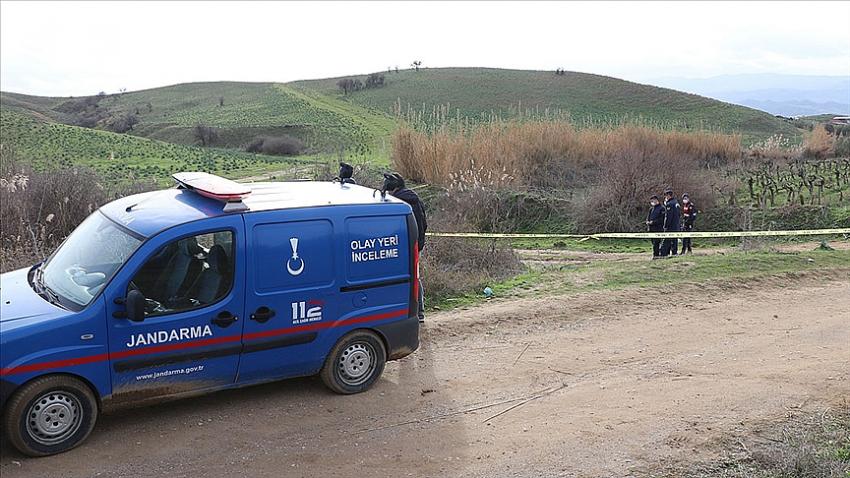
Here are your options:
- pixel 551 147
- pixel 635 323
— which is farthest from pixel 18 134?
pixel 635 323

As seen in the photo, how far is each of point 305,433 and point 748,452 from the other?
3445 millimetres

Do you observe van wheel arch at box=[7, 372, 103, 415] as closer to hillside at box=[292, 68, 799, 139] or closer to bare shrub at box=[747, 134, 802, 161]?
bare shrub at box=[747, 134, 802, 161]

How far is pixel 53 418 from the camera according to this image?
17.0 ft

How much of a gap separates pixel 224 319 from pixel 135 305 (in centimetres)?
73

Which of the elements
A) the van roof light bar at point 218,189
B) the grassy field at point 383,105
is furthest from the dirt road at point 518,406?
the grassy field at point 383,105

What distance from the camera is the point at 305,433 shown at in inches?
227

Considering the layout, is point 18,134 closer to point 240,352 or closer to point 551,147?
point 551,147

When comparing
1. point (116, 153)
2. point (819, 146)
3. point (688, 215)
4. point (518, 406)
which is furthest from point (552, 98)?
point (518, 406)

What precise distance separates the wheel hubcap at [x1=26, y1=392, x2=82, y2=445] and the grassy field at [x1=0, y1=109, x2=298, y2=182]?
26929mm

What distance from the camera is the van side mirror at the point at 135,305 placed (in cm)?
520

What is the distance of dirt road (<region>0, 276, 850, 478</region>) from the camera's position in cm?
534

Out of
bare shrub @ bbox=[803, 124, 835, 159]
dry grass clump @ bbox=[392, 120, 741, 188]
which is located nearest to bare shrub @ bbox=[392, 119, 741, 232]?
dry grass clump @ bbox=[392, 120, 741, 188]

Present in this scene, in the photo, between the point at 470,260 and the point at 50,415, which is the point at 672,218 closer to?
the point at 470,260

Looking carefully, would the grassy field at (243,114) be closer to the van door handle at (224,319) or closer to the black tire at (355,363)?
the black tire at (355,363)
